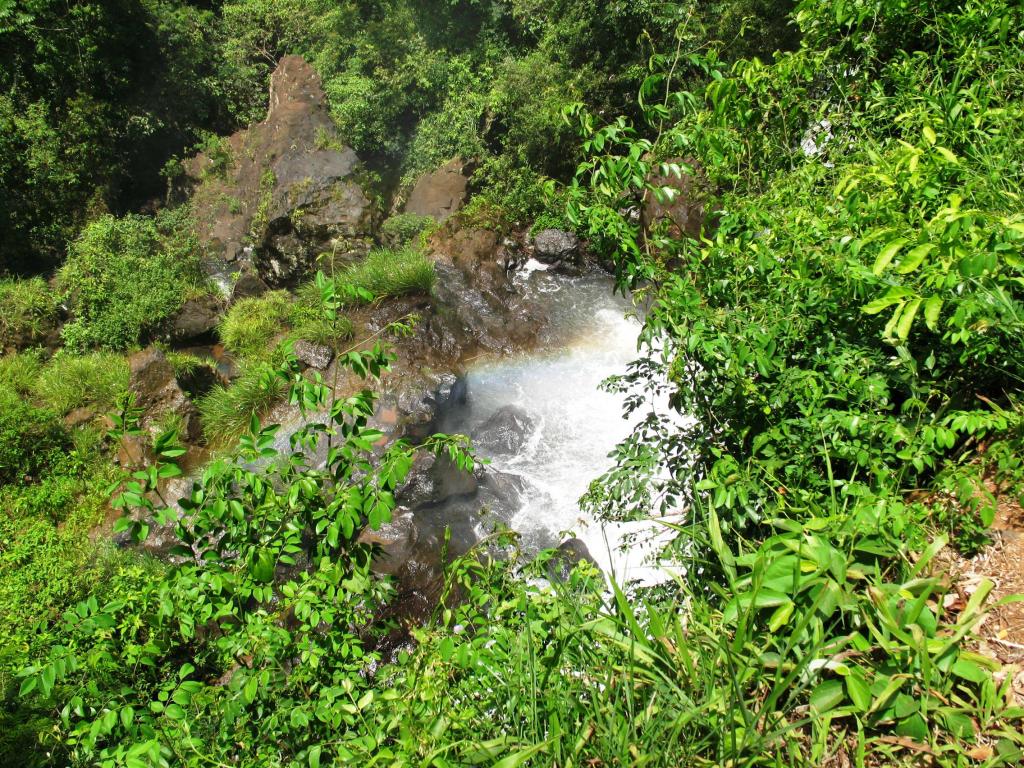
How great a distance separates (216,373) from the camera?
8.90m

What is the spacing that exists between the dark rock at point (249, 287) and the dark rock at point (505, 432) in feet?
19.8

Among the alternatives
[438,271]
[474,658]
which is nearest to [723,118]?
[474,658]

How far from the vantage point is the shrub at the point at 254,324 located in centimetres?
943

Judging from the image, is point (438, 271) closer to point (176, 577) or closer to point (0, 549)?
point (0, 549)

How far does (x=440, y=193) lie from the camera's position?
1247 centimetres

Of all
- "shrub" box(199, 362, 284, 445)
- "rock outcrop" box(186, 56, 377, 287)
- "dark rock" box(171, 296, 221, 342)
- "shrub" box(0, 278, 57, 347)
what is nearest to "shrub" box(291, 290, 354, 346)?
"shrub" box(199, 362, 284, 445)

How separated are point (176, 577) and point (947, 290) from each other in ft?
8.46

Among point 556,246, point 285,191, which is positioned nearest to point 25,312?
point 285,191

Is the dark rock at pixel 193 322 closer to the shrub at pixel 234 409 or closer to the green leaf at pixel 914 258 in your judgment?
the shrub at pixel 234 409

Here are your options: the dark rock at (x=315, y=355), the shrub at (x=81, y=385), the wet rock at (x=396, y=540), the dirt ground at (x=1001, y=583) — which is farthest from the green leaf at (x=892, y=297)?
the shrub at (x=81, y=385)

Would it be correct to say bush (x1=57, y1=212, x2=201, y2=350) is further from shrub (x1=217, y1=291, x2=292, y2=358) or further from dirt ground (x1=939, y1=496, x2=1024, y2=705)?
dirt ground (x1=939, y1=496, x2=1024, y2=705)

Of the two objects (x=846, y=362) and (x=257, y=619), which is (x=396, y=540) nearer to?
(x=257, y=619)

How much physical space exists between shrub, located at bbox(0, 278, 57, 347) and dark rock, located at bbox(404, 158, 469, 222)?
651cm

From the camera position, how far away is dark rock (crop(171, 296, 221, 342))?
10.1 meters
